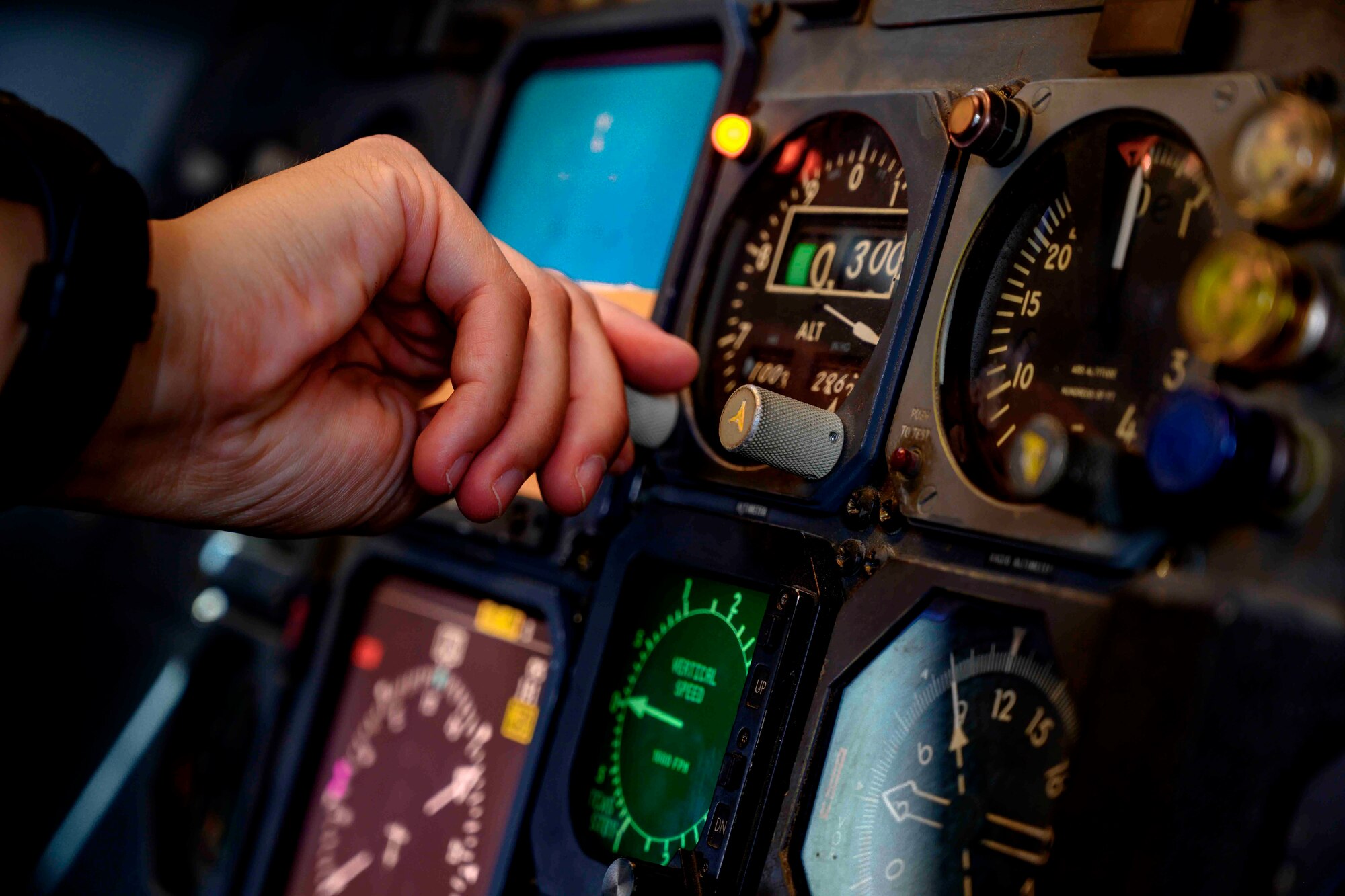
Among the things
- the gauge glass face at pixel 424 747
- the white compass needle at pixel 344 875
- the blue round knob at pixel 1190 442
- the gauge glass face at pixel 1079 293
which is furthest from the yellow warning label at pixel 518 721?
the blue round knob at pixel 1190 442

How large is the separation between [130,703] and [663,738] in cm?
173

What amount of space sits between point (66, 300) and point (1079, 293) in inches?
39.5

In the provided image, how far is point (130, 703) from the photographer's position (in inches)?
106

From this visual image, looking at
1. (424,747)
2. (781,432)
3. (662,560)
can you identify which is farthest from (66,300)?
(424,747)

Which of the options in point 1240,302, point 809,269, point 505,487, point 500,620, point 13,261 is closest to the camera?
point 1240,302

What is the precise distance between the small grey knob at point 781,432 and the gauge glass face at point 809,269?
0.31 feet

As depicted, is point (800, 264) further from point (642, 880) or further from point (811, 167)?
point (642, 880)

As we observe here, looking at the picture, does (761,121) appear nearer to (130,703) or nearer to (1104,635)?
(1104,635)

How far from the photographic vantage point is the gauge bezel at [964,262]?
1.08m

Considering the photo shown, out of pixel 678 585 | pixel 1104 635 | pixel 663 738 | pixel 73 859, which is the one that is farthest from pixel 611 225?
pixel 73 859

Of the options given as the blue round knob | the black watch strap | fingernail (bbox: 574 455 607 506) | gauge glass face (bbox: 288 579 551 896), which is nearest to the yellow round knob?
the blue round knob

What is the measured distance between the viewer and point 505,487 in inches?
48.9

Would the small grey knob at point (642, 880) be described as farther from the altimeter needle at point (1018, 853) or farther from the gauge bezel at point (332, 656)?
the gauge bezel at point (332, 656)

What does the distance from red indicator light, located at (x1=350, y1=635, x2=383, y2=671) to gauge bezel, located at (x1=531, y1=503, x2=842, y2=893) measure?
1.87 ft
